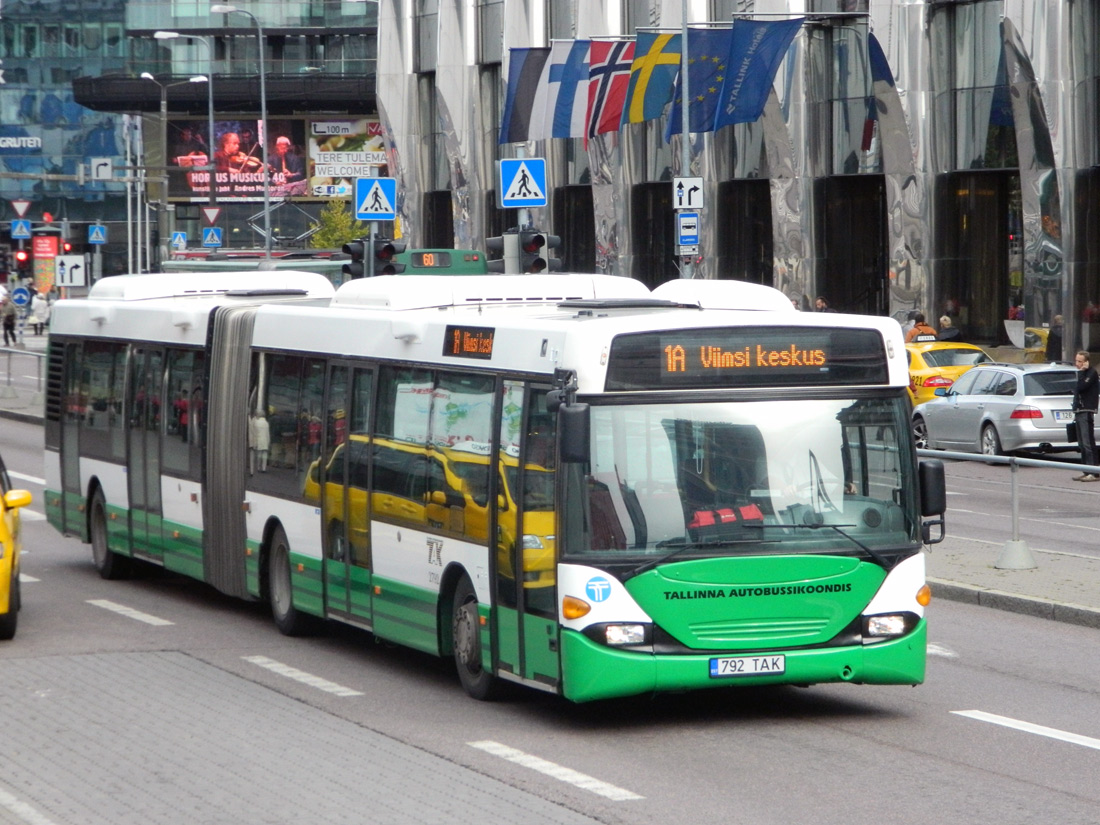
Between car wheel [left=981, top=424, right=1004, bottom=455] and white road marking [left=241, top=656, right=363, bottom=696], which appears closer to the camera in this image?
white road marking [left=241, top=656, right=363, bottom=696]

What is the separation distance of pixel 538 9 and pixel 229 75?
49272 millimetres

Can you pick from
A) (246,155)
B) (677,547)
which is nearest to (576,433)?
(677,547)

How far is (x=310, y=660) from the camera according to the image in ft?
41.0

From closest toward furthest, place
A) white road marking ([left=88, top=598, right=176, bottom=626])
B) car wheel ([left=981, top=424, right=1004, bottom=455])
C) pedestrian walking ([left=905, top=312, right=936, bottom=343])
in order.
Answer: white road marking ([left=88, top=598, right=176, bottom=626]) < car wheel ([left=981, top=424, right=1004, bottom=455]) < pedestrian walking ([left=905, top=312, right=936, bottom=343])

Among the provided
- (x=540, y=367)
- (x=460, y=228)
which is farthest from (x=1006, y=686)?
(x=460, y=228)

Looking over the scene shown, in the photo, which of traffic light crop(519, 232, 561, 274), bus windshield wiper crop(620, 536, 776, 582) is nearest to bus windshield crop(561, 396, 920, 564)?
bus windshield wiper crop(620, 536, 776, 582)

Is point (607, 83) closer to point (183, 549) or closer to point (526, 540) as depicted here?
point (183, 549)

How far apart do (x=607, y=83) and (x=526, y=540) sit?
Answer: 29121 millimetres

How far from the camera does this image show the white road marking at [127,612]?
1437 cm

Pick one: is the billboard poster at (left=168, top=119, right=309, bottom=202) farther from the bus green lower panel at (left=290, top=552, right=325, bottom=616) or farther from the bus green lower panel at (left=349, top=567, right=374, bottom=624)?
the bus green lower panel at (left=349, top=567, right=374, bottom=624)

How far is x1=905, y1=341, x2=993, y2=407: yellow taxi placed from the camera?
3372 cm

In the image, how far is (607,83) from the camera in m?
38.0

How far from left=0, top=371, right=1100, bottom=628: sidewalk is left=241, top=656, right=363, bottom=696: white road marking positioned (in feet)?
18.7

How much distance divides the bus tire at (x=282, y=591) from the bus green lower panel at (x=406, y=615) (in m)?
1.54
